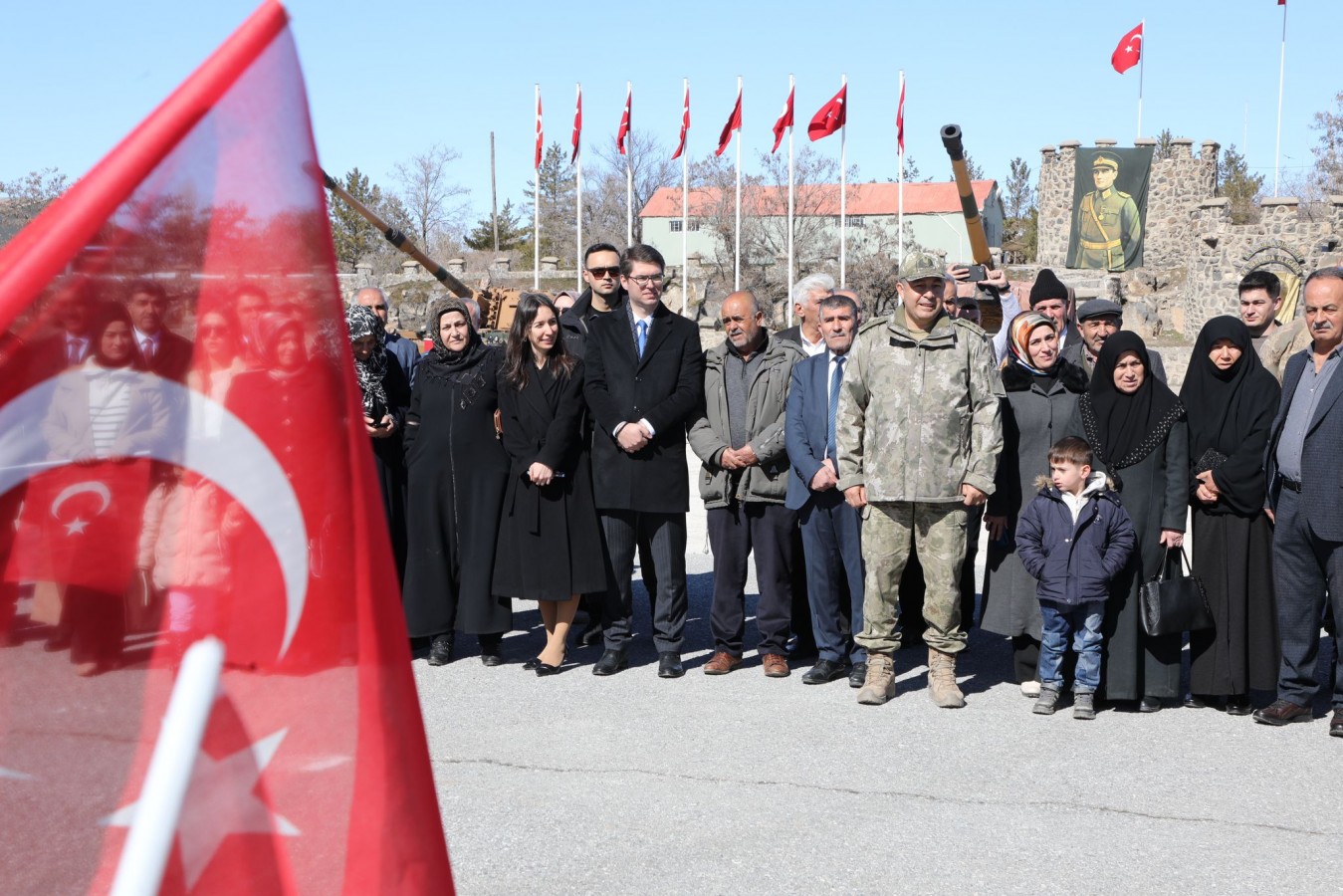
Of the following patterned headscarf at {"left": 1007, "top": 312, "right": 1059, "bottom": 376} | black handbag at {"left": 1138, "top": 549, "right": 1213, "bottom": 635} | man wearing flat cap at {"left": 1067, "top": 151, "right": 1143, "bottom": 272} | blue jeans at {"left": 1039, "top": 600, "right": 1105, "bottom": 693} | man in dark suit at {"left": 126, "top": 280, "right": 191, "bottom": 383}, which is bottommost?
blue jeans at {"left": 1039, "top": 600, "right": 1105, "bottom": 693}

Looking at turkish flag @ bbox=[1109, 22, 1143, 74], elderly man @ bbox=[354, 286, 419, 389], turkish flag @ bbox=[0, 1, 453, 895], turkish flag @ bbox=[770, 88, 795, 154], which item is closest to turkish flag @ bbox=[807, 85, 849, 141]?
turkish flag @ bbox=[770, 88, 795, 154]

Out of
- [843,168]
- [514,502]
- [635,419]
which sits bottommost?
[514,502]

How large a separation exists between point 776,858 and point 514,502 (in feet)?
10.1

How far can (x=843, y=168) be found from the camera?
31.5 m

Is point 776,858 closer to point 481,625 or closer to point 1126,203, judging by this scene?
point 481,625

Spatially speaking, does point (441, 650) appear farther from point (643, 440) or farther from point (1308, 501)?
point (1308, 501)

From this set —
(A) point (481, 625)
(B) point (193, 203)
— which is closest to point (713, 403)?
(A) point (481, 625)

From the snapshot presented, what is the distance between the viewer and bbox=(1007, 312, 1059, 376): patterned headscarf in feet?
20.8

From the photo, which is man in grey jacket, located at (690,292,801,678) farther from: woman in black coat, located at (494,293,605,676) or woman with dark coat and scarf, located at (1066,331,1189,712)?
woman with dark coat and scarf, located at (1066,331,1189,712)

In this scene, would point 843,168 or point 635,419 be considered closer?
point 635,419

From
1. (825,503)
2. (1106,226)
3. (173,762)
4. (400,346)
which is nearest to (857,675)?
(825,503)

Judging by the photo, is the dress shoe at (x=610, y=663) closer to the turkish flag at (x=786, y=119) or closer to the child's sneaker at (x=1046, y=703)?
the child's sneaker at (x=1046, y=703)

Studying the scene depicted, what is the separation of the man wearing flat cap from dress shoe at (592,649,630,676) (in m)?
40.1

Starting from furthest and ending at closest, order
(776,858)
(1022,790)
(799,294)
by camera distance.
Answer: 1. (799,294)
2. (1022,790)
3. (776,858)
